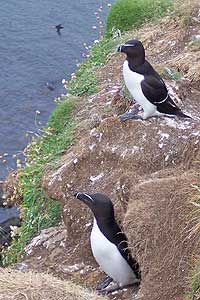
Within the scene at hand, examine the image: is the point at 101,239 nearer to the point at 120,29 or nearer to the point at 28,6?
the point at 120,29

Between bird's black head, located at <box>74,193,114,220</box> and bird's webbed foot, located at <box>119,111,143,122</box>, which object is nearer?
bird's black head, located at <box>74,193,114,220</box>

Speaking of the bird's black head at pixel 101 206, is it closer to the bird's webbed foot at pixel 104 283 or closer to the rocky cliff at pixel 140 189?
the rocky cliff at pixel 140 189

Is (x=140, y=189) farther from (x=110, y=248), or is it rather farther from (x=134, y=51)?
(x=134, y=51)

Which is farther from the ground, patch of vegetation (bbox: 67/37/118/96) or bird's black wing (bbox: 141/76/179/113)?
bird's black wing (bbox: 141/76/179/113)

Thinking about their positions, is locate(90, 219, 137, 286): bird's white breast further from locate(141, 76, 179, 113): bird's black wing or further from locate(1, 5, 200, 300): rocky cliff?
locate(141, 76, 179, 113): bird's black wing

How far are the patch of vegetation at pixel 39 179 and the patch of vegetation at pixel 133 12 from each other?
11.3ft

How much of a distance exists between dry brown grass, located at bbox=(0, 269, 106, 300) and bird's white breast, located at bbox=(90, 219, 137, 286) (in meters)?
0.93

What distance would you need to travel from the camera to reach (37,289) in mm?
7547

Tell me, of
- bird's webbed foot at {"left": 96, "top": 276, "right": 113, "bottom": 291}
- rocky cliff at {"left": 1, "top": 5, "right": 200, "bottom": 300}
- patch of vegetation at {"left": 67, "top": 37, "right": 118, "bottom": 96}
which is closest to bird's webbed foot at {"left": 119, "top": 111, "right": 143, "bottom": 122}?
rocky cliff at {"left": 1, "top": 5, "right": 200, "bottom": 300}

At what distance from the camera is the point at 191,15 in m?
15.0

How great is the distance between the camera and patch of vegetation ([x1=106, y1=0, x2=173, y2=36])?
57.7 ft

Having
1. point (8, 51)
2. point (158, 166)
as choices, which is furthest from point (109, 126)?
point (8, 51)

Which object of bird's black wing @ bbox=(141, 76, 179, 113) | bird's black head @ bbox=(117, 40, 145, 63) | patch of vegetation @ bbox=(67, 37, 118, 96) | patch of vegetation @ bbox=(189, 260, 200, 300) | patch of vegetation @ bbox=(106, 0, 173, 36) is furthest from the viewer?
patch of vegetation @ bbox=(106, 0, 173, 36)

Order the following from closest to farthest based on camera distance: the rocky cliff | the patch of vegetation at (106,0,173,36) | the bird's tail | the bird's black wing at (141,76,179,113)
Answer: the rocky cliff, the bird's black wing at (141,76,179,113), the bird's tail, the patch of vegetation at (106,0,173,36)
